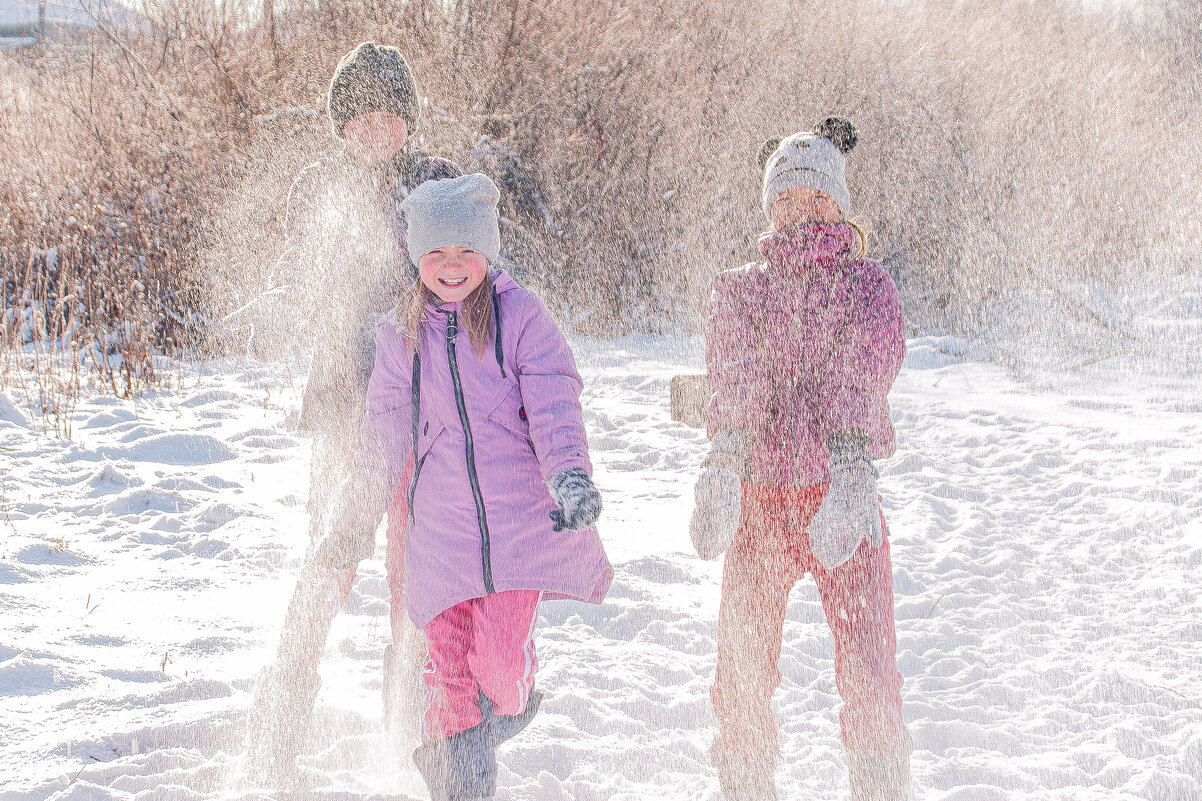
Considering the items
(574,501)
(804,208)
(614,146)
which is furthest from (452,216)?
(614,146)

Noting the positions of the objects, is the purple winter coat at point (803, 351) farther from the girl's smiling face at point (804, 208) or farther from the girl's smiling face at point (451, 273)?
the girl's smiling face at point (451, 273)

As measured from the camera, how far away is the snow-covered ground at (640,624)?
8.20 feet

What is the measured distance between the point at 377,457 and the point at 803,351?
0.96 metres

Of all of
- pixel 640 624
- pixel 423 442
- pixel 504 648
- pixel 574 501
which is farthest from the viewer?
pixel 640 624

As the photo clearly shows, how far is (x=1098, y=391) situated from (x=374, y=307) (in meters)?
6.31

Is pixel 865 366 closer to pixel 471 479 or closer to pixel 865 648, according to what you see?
pixel 865 648

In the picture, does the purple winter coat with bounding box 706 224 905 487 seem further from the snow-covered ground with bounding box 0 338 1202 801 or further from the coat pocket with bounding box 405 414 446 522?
the snow-covered ground with bounding box 0 338 1202 801

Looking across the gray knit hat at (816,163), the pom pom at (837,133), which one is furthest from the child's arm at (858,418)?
the pom pom at (837,133)

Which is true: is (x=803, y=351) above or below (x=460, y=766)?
above

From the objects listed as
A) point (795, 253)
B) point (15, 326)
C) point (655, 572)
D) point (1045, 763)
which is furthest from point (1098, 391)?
point (15, 326)

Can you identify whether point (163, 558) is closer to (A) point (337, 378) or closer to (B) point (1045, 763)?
(A) point (337, 378)

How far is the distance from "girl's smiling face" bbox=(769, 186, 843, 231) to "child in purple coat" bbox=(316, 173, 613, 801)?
62 centimetres

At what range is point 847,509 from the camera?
188cm

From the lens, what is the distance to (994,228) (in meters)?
9.85
